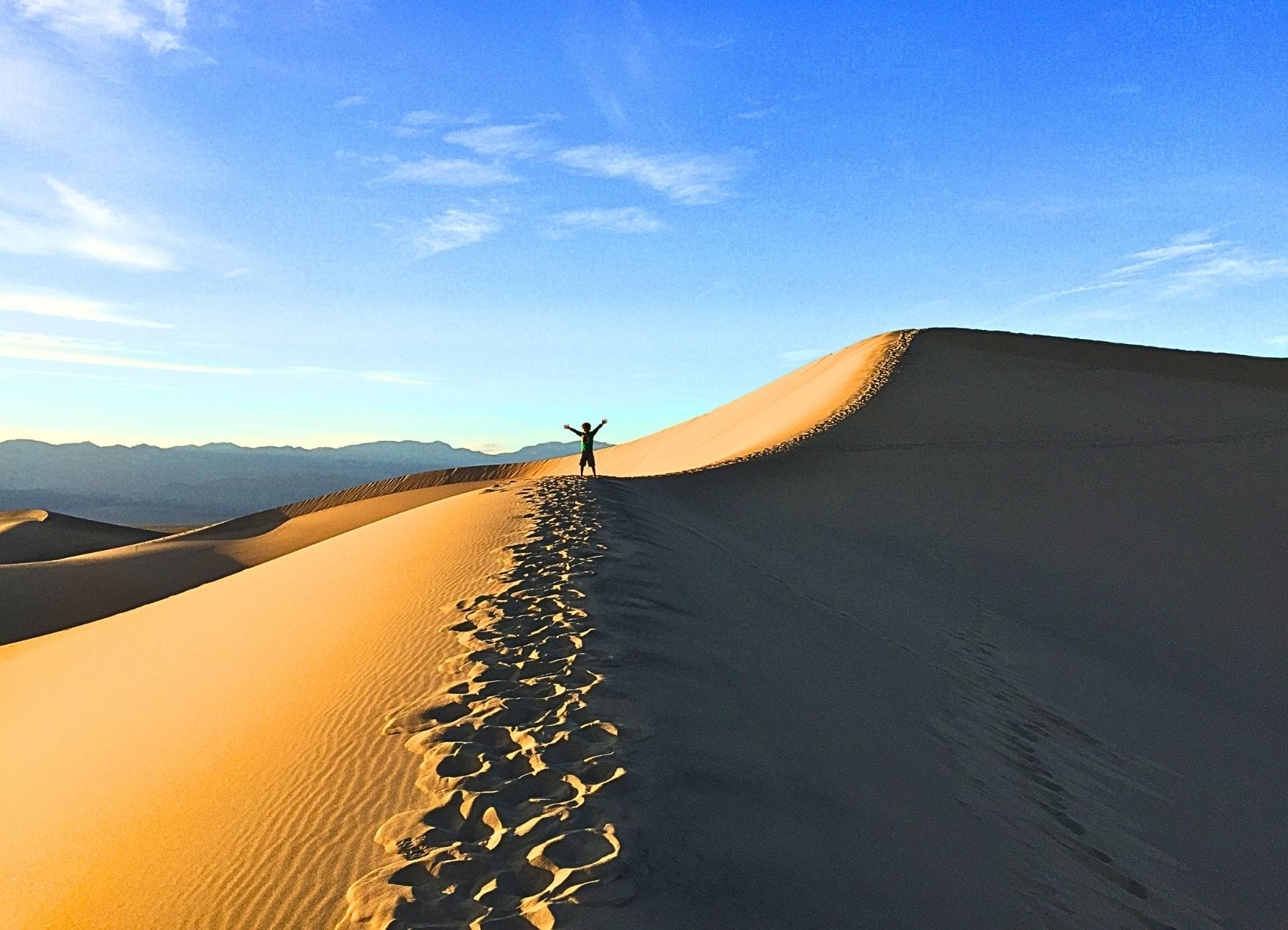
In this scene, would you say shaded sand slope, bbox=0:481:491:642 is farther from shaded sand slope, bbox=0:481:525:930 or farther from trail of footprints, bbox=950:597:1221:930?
trail of footprints, bbox=950:597:1221:930

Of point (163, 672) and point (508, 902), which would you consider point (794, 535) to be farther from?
point (508, 902)

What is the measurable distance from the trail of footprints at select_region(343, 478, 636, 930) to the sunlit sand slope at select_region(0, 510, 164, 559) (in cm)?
2515

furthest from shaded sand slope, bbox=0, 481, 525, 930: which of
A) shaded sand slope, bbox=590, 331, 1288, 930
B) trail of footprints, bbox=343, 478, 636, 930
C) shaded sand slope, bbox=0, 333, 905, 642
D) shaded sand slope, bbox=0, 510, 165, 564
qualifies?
shaded sand slope, bbox=0, 510, 165, 564

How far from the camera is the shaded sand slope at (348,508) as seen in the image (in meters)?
15.1

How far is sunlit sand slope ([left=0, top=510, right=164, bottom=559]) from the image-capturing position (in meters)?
23.8

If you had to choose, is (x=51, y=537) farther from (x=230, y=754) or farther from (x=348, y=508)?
(x=230, y=754)

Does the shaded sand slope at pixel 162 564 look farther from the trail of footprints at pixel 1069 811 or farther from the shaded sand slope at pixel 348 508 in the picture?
the trail of footprints at pixel 1069 811

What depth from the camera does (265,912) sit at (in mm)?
2672

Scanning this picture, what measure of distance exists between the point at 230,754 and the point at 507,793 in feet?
5.15

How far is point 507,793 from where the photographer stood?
10.8ft

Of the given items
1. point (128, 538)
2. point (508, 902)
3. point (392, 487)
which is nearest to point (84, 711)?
point (508, 902)

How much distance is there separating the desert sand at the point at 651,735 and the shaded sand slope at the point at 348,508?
6.97ft

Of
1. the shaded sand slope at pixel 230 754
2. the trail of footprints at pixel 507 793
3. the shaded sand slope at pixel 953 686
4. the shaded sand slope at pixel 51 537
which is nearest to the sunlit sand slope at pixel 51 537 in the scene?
the shaded sand slope at pixel 51 537

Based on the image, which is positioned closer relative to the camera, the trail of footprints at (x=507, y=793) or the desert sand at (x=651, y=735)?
the trail of footprints at (x=507, y=793)
